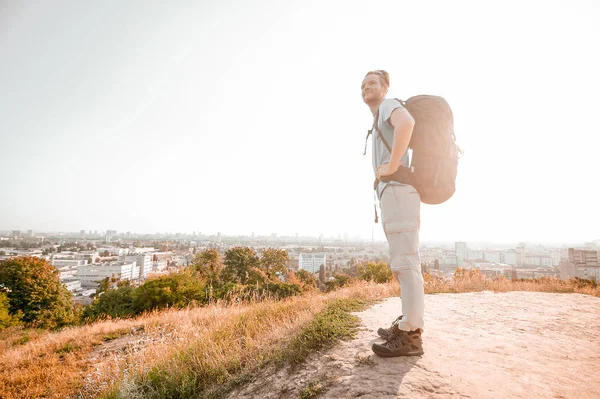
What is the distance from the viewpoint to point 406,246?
2.13 meters

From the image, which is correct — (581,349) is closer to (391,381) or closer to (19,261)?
(391,381)

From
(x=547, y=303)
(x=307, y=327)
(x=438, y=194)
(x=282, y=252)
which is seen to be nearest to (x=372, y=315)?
(x=307, y=327)

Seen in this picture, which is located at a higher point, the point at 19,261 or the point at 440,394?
the point at 440,394

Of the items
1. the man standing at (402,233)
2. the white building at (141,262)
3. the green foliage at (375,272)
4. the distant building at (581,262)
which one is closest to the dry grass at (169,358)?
the man standing at (402,233)

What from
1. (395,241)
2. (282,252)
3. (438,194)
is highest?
(438,194)

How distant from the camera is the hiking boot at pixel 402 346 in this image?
2.17 m

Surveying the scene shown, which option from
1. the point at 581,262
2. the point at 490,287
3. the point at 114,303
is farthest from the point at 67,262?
the point at 581,262

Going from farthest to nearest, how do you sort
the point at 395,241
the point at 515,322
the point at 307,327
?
the point at 515,322
the point at 307,327
the point at 395,241

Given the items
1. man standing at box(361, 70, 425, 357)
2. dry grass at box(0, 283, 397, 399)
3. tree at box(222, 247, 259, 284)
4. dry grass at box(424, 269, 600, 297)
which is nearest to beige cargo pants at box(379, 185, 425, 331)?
man standing at box(361, 70, 425, 357)

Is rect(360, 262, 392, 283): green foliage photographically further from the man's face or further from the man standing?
the man's face

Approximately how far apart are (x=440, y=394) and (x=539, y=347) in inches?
70.0

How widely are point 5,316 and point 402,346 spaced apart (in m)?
26.3

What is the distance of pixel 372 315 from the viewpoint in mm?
3932

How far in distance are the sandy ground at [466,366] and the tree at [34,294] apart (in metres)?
27.1
